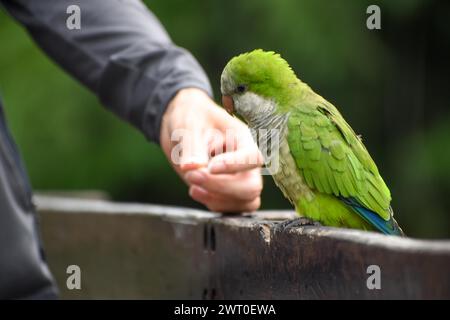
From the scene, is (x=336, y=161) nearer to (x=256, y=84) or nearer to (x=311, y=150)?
(x=311, y=150)

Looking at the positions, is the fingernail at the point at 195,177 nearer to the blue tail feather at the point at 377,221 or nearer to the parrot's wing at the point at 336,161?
the parrot's wing at the point at 336,161

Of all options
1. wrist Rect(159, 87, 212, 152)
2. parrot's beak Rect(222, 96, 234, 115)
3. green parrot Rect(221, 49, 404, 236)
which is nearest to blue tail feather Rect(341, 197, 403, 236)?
green parrot Rect(221, 49, 404, 236)

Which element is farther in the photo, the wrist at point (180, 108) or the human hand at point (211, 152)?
the wrist at point (180, 108)

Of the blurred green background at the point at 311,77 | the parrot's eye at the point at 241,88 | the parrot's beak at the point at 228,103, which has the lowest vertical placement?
the blurred green background at the point at 311,77

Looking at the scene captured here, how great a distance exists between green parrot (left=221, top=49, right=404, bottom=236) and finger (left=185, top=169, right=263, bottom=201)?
0.09 metres

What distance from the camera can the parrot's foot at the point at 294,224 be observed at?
71.3 inches

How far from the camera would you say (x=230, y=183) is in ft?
7.39

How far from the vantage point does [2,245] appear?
7.30 ft

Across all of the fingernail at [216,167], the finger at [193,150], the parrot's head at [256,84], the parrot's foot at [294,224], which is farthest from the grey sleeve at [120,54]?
the parrot's foot at [294,224]

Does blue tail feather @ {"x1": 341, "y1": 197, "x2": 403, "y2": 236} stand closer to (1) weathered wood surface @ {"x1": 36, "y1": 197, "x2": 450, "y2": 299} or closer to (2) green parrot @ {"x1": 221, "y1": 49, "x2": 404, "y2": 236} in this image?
(2) green parrot @ {"x1": 221, "y1": 49, "x2": 404, "y2": 236}

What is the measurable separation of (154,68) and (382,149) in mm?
3507

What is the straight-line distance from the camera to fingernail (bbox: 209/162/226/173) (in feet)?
6.59

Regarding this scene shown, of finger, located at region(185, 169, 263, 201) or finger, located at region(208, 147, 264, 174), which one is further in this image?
finger, located at region(185, 169, 263, 201)
